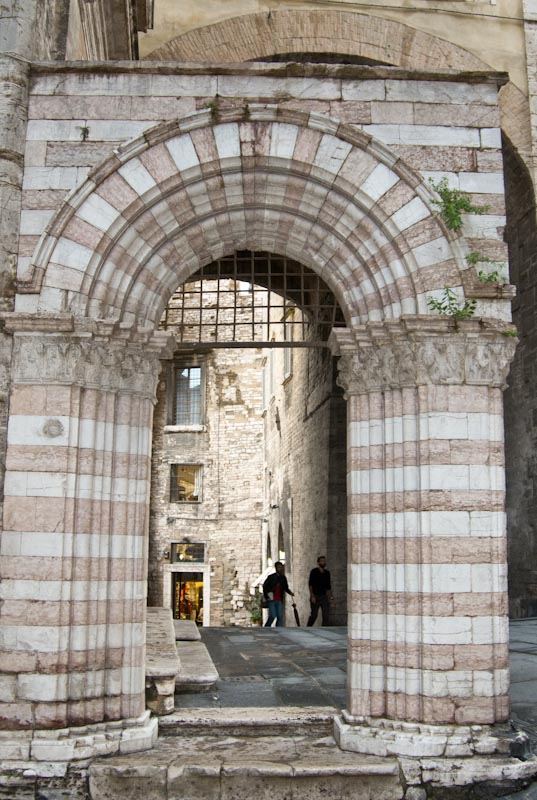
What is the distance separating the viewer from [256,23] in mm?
12266

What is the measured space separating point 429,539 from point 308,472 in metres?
9.68

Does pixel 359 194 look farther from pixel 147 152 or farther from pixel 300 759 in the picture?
pixel 300 759

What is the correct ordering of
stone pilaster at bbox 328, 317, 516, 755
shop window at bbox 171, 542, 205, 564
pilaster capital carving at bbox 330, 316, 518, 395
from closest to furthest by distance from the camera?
stone pilaster at bbox 328, 317, 516, 755, pilaster capital carving at bbox 330, 316, 518, 395, shop window at bbox 171, 542, 205, 564

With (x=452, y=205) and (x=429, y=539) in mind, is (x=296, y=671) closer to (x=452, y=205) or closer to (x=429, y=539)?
(x=429, y=539)

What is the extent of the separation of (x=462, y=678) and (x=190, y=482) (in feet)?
55.0

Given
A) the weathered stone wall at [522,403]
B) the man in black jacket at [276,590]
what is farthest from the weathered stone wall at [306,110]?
the man in black jacket at [276,590]

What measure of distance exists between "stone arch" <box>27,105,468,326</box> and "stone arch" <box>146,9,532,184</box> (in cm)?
746

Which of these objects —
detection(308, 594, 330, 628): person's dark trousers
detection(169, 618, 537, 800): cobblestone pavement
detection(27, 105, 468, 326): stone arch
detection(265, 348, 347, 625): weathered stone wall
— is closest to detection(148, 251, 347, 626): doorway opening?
detection(265, 348, 347, 625): weathered stone wall

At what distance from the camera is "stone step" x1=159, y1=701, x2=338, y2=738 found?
5242 millimetres

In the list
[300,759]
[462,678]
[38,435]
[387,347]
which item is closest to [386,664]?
[462,678]

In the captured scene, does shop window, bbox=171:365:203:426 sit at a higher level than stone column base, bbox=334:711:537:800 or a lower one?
higher

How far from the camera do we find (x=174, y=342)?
18.6 ft

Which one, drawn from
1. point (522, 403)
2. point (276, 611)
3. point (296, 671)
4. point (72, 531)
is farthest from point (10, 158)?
point (522, 403)

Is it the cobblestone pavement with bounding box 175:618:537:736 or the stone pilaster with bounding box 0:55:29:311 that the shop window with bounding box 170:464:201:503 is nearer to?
the cobblestone pavement with bounding box 175:618:537:736
